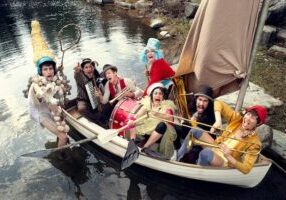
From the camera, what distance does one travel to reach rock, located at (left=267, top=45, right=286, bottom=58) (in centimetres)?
1280

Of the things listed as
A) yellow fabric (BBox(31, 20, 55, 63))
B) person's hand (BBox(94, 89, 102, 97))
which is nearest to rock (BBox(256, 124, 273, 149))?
person's hand (BBox(94, 89, 102, 97))

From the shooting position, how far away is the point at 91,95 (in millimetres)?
8625

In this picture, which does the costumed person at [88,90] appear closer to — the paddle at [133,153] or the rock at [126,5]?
the paddle at [133,153]

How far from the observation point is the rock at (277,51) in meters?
12.8

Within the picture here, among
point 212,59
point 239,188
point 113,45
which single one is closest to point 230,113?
point 212,59

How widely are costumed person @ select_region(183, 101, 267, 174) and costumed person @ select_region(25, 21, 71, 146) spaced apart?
3336 mm

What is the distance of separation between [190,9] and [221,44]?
41.1ft

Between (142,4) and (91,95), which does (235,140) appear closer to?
(91,95)

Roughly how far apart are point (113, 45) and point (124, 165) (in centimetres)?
1181

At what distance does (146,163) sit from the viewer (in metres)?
7.70

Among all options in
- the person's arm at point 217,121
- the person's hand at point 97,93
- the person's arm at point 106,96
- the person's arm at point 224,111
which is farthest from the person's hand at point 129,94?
the person's arm at point 217,121

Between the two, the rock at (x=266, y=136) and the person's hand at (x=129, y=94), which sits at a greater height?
the person's hand at (x=129, y=94)

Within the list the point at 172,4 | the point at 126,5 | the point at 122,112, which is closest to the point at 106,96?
the point at 122,112

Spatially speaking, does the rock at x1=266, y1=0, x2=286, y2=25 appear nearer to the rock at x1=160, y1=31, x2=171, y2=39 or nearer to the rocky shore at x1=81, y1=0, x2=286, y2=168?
the rocky shore at x1=81, y1=0, x2=286, y2=168
